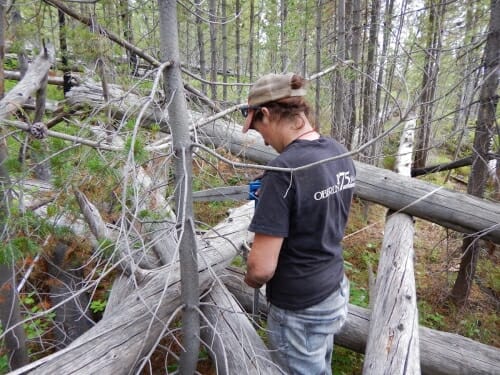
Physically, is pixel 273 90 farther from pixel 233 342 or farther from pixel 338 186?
pixel 233 342

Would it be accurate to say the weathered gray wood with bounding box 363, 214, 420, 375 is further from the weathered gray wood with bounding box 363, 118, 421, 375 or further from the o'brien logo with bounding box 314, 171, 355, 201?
the o'brien logo with bounding box 314, 171, 355, 201

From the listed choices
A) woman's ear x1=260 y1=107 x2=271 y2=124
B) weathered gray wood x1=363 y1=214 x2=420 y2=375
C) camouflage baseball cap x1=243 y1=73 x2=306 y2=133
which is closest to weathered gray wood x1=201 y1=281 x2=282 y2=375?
weathered gray wood x1=363 y1=214 x2=420 y2=375

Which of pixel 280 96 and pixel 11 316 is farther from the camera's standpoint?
pixel 11 316

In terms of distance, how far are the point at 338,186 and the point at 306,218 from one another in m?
0.25

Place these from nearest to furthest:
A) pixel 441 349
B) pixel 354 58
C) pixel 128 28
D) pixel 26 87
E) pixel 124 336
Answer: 1. pixel 124 336
2. pixel 26 87
3. pixel 441 349
4. pixel 128 28
5. pixel 354 58

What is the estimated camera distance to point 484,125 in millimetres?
3211

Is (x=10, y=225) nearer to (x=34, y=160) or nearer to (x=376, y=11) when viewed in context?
(x=34, y=160)

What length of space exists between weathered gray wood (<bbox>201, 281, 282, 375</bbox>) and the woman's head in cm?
96

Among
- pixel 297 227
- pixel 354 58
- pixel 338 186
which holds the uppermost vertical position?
pixel 354 58

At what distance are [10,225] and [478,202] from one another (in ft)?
12.7

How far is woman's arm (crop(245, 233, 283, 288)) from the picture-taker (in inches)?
63.9

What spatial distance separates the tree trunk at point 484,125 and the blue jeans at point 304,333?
5.13 ft

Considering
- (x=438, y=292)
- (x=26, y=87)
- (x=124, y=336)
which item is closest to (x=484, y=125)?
(x=438, y=292)

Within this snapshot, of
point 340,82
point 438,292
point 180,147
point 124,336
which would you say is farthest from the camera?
point 340,82
